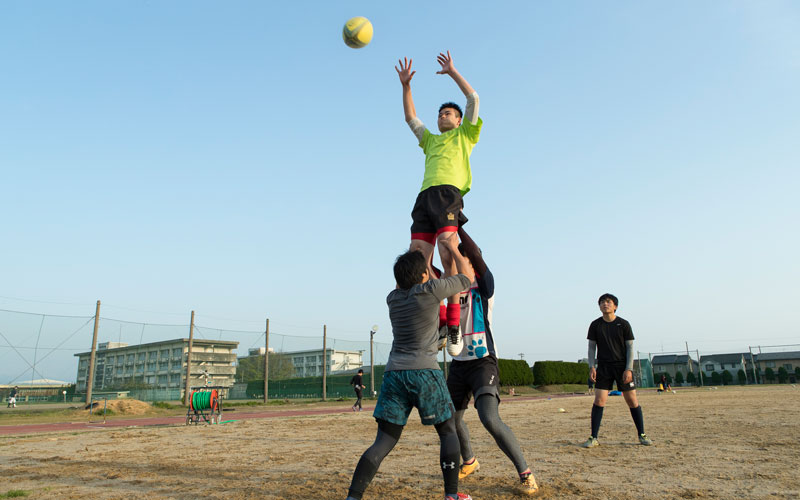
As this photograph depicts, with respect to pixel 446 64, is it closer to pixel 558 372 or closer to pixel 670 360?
pixel 558 372

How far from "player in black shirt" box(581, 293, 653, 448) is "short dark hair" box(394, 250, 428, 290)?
14.2 ft

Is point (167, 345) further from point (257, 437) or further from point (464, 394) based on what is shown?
point (464, 394)

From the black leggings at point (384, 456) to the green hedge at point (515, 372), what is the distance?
1525 inches

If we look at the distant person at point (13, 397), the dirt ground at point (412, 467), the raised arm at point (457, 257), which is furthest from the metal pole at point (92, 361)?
the raised arm at point (457, 257)

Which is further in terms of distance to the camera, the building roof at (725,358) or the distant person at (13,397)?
the building roof at (725,358)

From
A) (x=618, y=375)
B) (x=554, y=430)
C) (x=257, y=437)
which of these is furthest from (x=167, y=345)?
(x=618, y=375)

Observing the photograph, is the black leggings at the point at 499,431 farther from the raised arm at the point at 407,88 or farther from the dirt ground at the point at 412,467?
the raised arm at the point at 407,88

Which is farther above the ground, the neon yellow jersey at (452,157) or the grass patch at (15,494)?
the neon yellow jersey at (452,157)

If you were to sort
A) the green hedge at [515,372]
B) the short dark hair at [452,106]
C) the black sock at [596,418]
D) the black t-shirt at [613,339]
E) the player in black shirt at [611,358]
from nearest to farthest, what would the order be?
the short dark hair at [452,106], the black sock at [596,418], the player in black shirt at [611,358], the black t-shirt at [613,339], the green hedge at [515,372]

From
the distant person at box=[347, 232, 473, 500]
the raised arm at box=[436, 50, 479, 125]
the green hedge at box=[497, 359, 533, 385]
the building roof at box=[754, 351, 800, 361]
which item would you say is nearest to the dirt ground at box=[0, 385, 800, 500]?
the distant person at box=[347, 232, 473, 500]

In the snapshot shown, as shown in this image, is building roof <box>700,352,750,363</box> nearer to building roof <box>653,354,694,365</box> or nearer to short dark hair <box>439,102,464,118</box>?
building roof <box>653,354,694,365</box>

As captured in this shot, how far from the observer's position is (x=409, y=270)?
3.29m

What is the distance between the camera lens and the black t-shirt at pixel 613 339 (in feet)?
21.8

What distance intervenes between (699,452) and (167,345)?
2645cm
